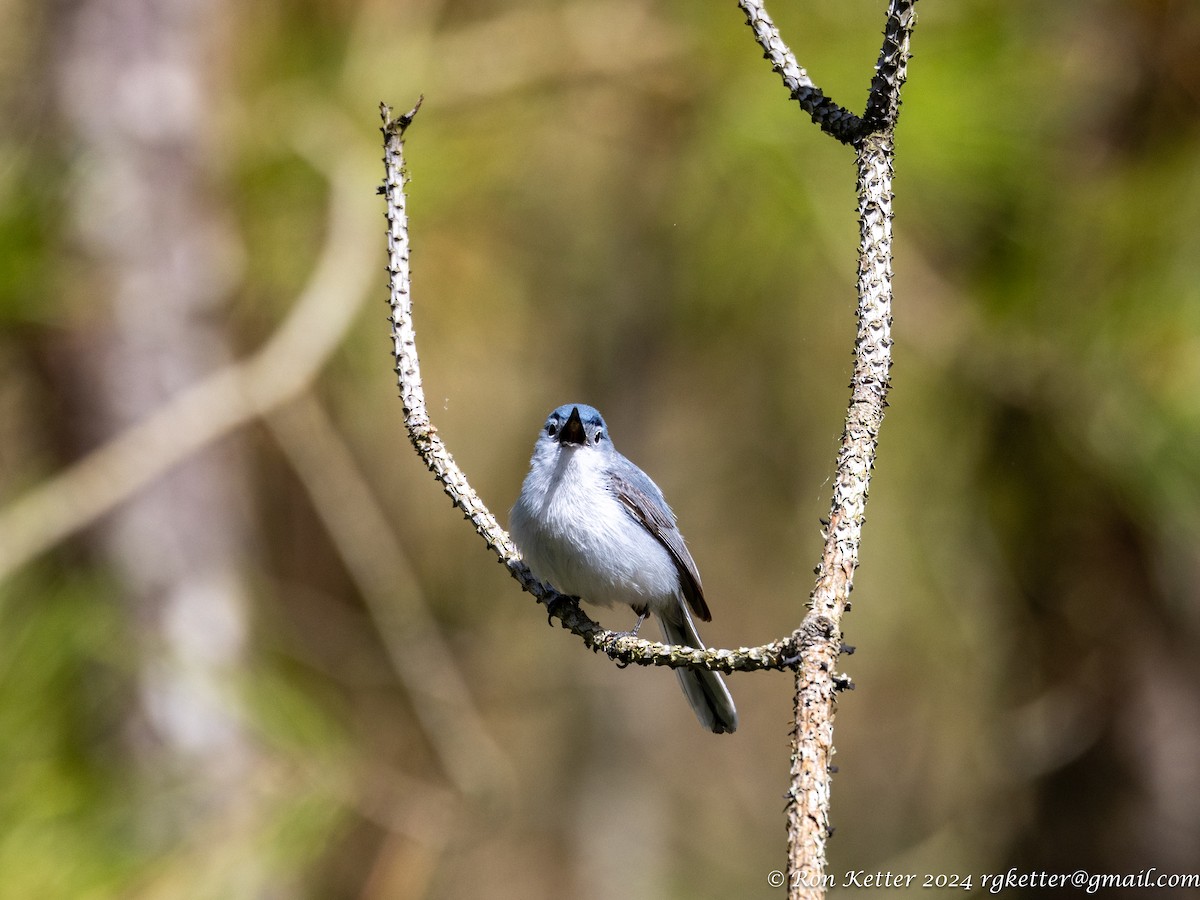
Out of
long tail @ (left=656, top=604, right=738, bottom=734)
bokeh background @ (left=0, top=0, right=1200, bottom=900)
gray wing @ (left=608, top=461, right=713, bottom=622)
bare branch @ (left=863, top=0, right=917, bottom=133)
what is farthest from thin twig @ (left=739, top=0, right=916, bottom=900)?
bokeh background @ (left=0, top=0, right=1200, bottom=900)

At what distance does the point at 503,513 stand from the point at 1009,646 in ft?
6.68

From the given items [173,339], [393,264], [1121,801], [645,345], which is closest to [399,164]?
[393,264]

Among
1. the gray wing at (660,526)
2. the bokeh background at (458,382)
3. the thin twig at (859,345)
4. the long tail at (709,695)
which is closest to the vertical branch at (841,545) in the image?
the thin twig at (859,345)

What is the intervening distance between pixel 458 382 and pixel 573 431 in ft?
6.43

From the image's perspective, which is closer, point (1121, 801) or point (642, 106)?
point (1121, 801)

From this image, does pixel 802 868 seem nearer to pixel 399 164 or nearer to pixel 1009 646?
pixel 399 164

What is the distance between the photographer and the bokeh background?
2514 millimetres

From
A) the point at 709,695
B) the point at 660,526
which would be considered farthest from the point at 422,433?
the point at 660,526

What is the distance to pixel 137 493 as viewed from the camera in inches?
131

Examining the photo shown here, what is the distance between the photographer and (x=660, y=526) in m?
2.48

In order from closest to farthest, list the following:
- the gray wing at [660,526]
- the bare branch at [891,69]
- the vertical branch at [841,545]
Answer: the vertical branch at [841,545] → the bare branch at [891,69] → the gray wing at [660,526]

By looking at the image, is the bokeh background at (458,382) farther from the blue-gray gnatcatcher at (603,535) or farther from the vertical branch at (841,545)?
the vertical branch at (841,545)

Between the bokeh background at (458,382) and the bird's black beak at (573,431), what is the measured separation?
0.91 metres

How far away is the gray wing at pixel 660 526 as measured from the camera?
246cm
